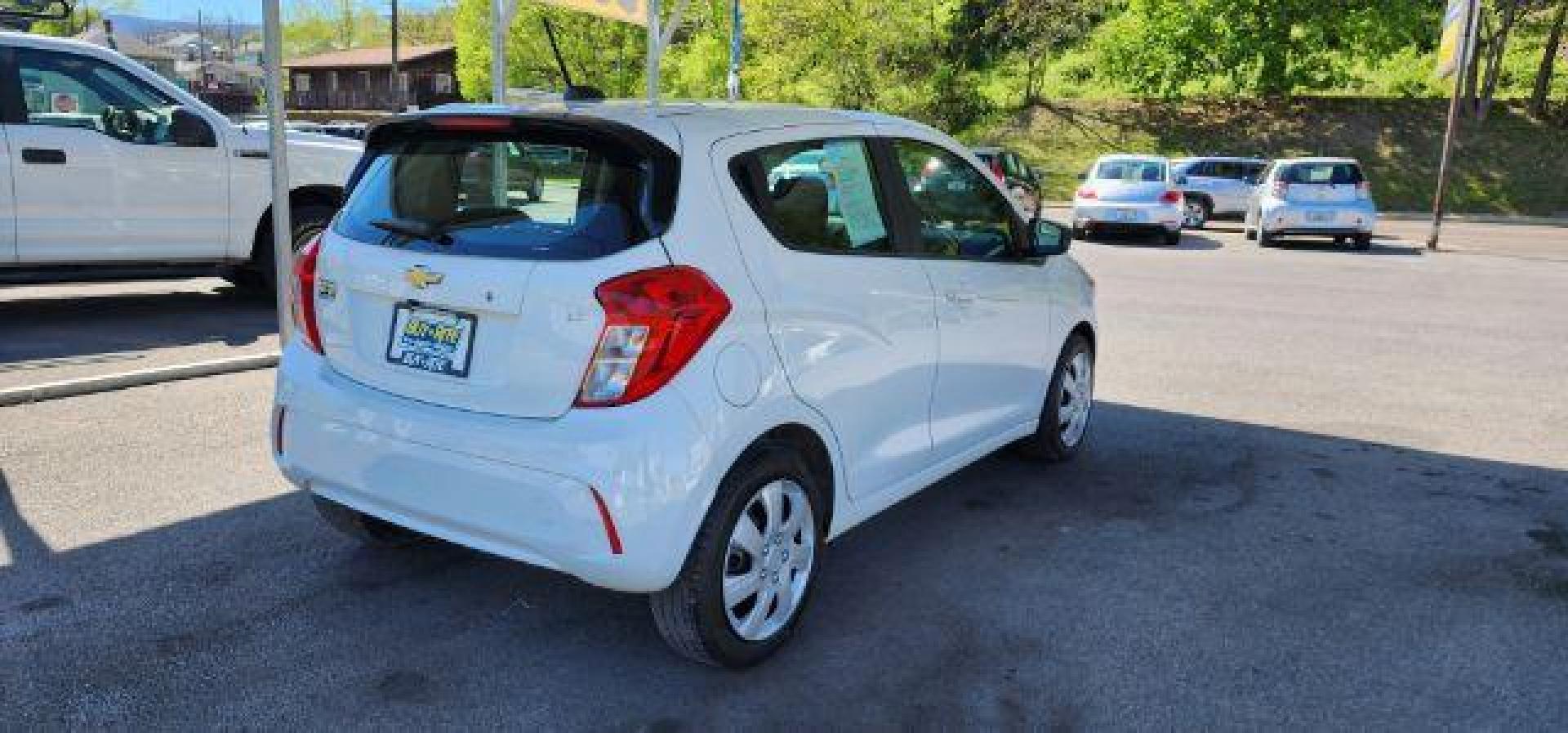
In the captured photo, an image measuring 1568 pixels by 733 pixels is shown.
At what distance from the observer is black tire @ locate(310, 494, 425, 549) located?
160 inches

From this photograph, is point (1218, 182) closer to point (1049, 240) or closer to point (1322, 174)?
point (1322, 174)

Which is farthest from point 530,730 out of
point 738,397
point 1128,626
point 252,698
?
point 1128,626

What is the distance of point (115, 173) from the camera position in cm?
810

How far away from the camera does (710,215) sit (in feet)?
11.0

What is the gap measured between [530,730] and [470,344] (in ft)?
3.47

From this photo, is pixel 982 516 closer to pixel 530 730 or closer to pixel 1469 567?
pixel 1469 567

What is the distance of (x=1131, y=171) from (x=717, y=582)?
729 inches

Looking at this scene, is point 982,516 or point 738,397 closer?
point 738,397

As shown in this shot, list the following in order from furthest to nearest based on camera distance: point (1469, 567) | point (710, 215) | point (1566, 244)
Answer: point (1566, 244)
point (1469, 567)
point (710, 215)

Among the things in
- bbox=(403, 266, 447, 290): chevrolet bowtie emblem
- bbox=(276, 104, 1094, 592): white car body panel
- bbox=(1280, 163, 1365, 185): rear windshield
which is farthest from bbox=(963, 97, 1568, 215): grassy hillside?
bbox=(403, 266, 447, 290): chevrolet bowtie emblem

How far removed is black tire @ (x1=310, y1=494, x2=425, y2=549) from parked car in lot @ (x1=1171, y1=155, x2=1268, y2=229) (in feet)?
79.7

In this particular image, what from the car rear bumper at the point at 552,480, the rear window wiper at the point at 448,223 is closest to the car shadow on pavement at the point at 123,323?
the rear window wiper at the point at 448,223

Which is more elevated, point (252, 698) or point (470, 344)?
point (470, 344)

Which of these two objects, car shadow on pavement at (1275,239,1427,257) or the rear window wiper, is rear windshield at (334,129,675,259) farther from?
car shadow on pavement at (1275,239,1427,257)
